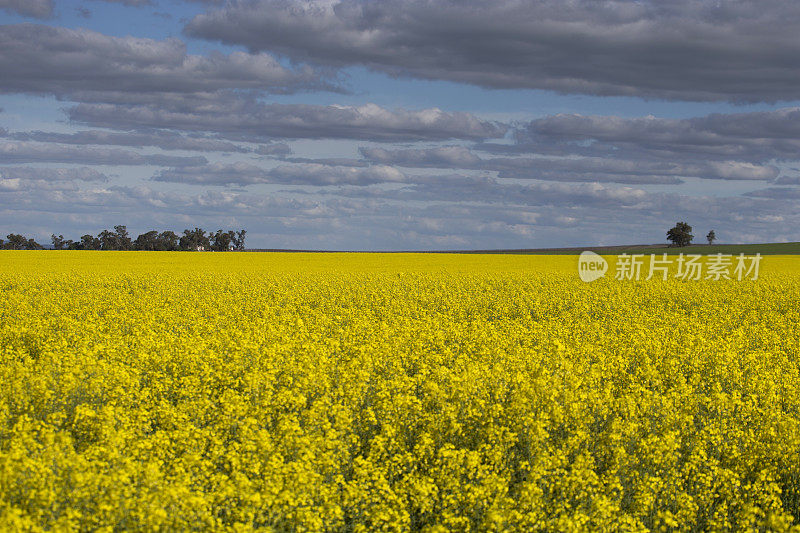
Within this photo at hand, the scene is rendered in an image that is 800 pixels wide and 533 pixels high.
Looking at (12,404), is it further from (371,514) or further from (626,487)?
(626,487)

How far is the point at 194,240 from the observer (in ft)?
431

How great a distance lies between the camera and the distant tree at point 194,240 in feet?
427

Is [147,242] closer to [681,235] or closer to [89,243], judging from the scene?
[89,243]

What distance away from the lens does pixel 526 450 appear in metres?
11.1

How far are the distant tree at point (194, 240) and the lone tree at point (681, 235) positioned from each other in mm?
88369

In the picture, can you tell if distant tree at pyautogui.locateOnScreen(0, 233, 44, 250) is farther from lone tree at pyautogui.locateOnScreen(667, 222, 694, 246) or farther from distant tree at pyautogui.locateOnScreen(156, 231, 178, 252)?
lone tree at pyautogui.locateOnScreen(667, 222, 694, 246)

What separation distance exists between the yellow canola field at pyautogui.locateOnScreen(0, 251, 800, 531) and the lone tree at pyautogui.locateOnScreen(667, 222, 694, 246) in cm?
12907

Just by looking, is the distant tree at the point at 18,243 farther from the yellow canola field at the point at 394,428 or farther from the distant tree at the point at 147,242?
the yellow canola field at the point at 394,428

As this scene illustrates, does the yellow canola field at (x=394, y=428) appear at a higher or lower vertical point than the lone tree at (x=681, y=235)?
lower

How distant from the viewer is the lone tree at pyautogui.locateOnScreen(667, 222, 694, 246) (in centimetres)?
14325

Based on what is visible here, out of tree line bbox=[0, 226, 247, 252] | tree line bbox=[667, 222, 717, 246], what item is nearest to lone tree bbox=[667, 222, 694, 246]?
tree line bbox=[667, 222, 717, 246]

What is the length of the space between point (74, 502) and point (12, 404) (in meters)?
4.78

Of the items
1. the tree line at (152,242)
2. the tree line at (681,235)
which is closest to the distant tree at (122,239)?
the tree line at (152,242)

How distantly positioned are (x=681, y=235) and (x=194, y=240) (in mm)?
91667
